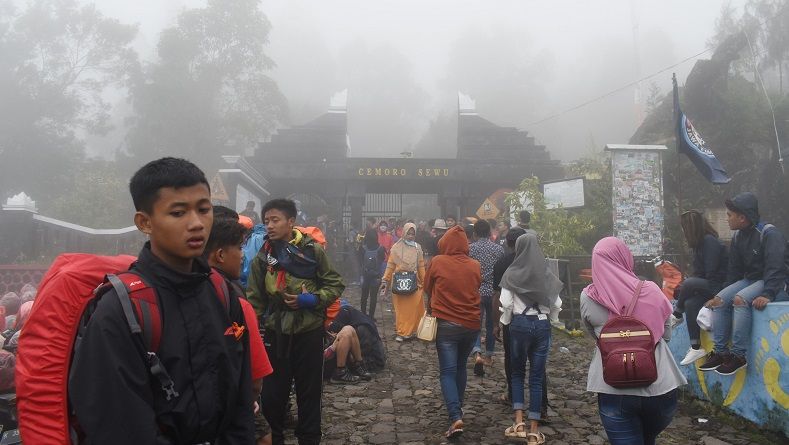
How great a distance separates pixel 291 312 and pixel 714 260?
411 cm

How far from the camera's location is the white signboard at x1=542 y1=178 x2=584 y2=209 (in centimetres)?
1415

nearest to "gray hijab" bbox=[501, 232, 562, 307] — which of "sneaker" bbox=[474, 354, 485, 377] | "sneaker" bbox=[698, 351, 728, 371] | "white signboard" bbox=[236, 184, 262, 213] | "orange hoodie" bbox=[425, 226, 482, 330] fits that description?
"orange hoodie" bbox=[425, 226, 482, 330]

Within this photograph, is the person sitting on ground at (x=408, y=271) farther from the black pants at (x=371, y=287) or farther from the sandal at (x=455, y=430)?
the sandal at (x=455, y=430)

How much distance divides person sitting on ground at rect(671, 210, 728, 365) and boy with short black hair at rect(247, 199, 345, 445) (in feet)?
11.7

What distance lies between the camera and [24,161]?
86.4ft

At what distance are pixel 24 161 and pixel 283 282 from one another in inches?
1100

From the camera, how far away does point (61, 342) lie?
167 cm

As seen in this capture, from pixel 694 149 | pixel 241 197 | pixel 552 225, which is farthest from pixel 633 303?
pixel 241 197

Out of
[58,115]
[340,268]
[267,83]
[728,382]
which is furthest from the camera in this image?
[267,83]

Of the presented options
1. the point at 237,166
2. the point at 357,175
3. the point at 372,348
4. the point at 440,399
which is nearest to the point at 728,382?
the point at 440,399

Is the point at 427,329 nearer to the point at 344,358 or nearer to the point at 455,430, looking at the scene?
the point at 344,358

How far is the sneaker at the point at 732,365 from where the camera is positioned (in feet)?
16.3

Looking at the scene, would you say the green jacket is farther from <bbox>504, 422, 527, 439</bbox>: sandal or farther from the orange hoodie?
<bbox>504, 422, 527, 439</bbox>: sandal

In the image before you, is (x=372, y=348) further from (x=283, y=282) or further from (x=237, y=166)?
(x=237, y=166)
